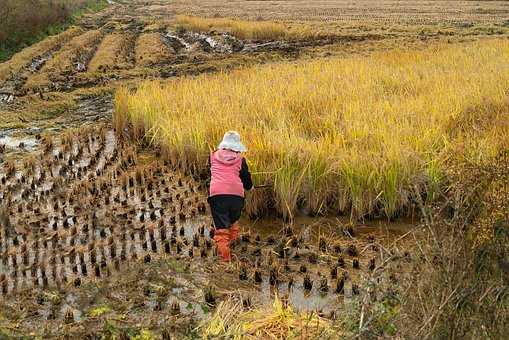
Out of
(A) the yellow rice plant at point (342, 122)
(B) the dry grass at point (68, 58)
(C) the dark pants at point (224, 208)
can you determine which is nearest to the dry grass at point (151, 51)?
(B) the dry grass at point (68, 58)

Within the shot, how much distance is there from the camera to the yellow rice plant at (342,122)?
5.64 m

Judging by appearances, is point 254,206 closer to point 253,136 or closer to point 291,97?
point 253,136

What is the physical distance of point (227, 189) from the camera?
5004mm

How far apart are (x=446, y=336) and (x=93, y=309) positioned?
2321 mm

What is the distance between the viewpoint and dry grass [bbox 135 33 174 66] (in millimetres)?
15805

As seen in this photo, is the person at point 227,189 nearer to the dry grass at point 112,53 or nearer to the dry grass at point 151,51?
the dry grass at point 112,53

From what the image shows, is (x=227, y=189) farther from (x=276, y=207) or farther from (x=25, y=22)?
(x=25, y=22)

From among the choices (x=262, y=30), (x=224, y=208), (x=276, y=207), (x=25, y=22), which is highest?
(x=25, y=22)

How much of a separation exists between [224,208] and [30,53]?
1399cm

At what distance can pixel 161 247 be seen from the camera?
5.12 metres

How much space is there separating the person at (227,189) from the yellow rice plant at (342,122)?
68 cm

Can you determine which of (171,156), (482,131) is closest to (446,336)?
(482,131)

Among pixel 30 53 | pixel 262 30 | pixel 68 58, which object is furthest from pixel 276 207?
pixel 262 30

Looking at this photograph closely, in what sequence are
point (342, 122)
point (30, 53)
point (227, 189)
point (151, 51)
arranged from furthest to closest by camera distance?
1. point (151, 51)
2. point (30, 53)
3. point (342, 122)
4. point (227, 189)
